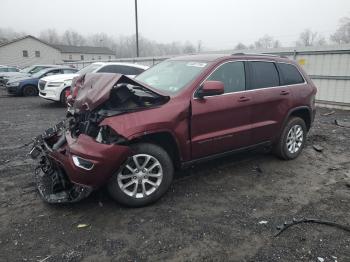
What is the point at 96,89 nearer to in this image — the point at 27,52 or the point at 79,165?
the point at 79,165

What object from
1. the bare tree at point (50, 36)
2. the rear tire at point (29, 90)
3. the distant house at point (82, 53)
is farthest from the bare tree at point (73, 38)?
the rear tire at point (29, 90)

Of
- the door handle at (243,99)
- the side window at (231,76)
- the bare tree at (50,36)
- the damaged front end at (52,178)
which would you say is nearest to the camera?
the damaged front end at (52,178)

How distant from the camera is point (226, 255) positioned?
2965mm

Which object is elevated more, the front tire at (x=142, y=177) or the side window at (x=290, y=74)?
the side window at (x=290, y=74)

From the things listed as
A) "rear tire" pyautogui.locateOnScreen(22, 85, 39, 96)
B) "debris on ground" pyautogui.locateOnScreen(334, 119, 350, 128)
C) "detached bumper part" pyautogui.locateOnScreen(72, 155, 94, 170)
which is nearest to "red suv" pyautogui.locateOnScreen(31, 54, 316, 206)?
"detached bumper part" pyautogui.locateOnScreen(72, 155, 94, 170)

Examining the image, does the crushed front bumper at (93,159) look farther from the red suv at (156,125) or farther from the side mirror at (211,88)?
the side mirror at (211,88)

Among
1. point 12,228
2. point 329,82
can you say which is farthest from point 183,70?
point 329,82

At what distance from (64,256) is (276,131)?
3766 mm

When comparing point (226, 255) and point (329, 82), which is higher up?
point (329, 82)

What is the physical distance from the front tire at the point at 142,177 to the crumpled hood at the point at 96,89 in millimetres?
666

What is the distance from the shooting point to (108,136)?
351cm

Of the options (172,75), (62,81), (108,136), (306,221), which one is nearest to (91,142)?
(108,136)

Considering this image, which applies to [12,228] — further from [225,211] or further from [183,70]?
[183,70]

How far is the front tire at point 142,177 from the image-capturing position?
3.67m
